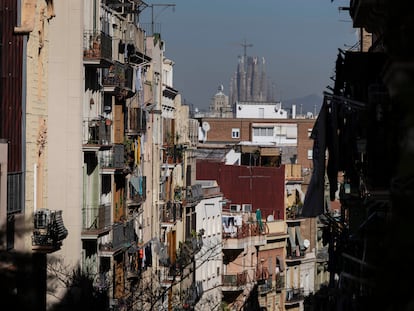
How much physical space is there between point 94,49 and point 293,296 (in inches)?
1695

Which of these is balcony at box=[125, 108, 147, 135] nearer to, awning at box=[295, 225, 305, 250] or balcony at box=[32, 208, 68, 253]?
balcony at box=[32, 208, 68, 253]

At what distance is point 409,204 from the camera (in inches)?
276

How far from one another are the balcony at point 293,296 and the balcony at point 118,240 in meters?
34.6

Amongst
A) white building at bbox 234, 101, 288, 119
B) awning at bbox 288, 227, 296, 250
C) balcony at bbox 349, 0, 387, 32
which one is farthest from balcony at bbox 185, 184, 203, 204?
white building at bbox 234, 101, 288, 119

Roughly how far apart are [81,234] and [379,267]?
32.3m

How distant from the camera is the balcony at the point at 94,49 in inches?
1545

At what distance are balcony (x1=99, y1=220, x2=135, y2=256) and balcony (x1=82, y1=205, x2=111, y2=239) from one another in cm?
121

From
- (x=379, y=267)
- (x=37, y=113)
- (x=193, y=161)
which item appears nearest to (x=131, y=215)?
(x=37, y=113)

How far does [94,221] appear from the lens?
133ft

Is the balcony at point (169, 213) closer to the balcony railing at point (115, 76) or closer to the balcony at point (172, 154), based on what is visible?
the balcony at point (172, 154)

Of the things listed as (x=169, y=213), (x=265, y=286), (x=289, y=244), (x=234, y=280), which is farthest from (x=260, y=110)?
(x=169, y=213)

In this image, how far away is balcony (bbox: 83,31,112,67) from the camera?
1545 inches

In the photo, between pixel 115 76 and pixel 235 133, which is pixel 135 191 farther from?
pixel 235 133

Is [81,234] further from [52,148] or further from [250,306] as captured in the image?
[250,306]
